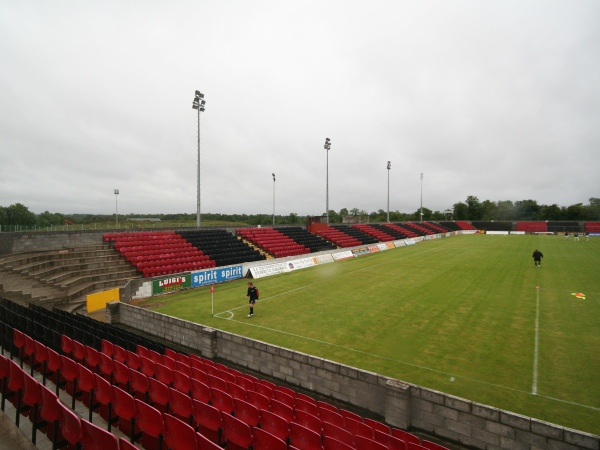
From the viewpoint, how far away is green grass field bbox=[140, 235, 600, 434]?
932 cm

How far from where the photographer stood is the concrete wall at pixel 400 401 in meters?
6.16

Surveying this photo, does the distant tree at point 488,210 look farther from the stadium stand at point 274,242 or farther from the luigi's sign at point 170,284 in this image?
the luigi's sign at point 170,284

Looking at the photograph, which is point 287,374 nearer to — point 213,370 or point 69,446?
point 213,370

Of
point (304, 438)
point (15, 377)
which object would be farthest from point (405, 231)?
point (15, 377)

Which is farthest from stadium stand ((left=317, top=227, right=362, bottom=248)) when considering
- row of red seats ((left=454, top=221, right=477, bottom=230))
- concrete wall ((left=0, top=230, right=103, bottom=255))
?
row of red seats ((left=454, top=221, right=477, bottom=230))

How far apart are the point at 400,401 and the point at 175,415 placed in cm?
501

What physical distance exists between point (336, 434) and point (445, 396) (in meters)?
3.10

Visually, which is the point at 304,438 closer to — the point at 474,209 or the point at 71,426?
the point at 71,426

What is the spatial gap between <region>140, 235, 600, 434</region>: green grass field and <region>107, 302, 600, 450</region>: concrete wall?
2008mm

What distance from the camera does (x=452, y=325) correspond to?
566 inches

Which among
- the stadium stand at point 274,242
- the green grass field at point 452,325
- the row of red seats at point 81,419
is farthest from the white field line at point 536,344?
the stadium stand at point 274,242

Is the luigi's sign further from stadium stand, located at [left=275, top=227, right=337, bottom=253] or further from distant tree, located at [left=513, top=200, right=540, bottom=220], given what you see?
distant tree, located at [left=513, top=200, right=540, bottom=220]

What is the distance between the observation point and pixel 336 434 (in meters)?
5.55

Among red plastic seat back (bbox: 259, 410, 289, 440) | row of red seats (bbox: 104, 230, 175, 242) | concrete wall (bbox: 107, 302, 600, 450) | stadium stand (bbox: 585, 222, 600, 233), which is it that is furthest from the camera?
stadium stand (bbox: 585, 222, 600, 233)
